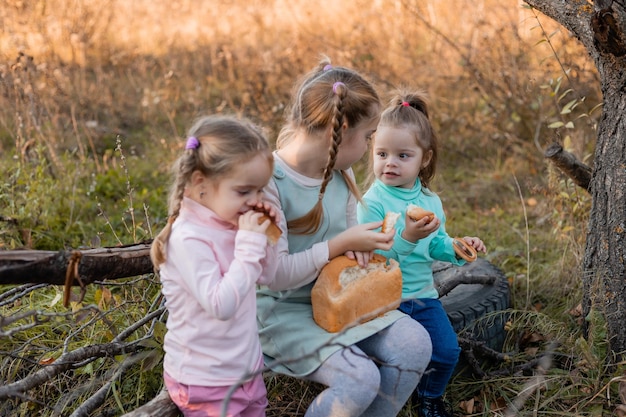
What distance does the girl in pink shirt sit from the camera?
6.82ft

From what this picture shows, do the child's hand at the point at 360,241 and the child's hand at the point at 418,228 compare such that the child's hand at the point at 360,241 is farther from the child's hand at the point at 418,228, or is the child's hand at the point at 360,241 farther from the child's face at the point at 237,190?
the child's face at the point at 237,190

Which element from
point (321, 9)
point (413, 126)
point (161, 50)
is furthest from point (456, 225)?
point (161, 50)

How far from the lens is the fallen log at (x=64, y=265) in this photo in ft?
6.98

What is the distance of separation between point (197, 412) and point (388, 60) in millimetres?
5070

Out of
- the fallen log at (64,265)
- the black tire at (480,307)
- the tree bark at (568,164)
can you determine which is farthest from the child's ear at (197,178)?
the tree bark at (568,164)

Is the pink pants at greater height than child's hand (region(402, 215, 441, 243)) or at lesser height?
lesser

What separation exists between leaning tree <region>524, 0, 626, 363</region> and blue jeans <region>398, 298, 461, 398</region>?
2.41 feet

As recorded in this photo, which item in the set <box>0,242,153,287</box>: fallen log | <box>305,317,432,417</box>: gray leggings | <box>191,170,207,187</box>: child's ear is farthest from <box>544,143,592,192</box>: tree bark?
<box>0,242,153,287</box>: fallen log

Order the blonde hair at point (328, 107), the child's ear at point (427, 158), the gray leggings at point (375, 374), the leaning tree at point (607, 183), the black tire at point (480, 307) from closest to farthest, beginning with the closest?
the gray leggings at point (375, 374), the blonde hair at point (328, 107), the leaning tree at point (607, 183), the child's ear at point (427, 158), the black tire at point (480, 307)

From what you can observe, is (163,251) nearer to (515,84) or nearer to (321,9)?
(515,84)

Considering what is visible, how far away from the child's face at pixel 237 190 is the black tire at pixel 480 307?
1424 mm

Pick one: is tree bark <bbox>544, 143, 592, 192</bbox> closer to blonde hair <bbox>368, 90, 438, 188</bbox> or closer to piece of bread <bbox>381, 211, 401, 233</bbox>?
blonde hair <bbox>368, 90, 438, 188</bbox>

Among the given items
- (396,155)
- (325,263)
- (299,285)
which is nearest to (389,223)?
(325,263)

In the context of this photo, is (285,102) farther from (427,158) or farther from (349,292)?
(349,292)
